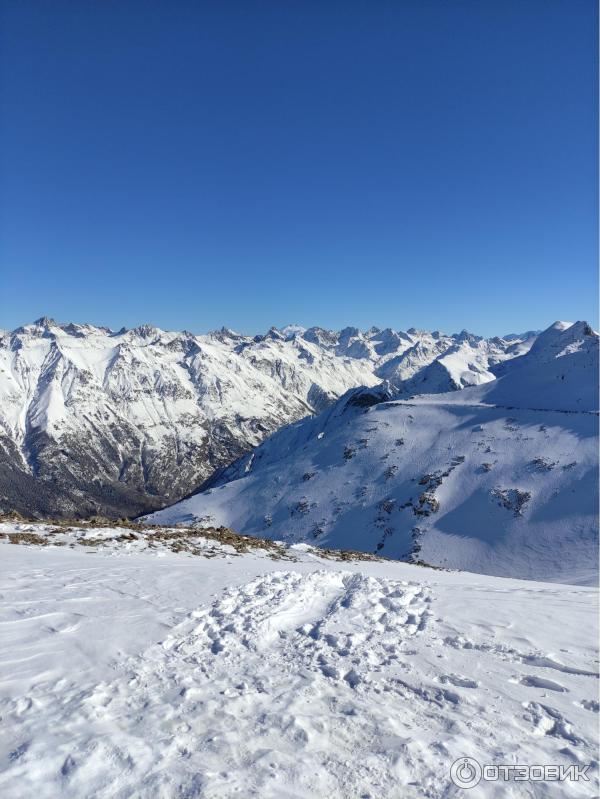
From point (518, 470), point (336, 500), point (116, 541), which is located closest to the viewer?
point (116, 541)

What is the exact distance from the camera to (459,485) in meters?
52.3

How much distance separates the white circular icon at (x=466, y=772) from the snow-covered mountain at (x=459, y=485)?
3229cm

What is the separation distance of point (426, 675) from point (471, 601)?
4.61 m

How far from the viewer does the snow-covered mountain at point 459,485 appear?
1655 inches

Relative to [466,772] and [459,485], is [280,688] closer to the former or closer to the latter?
[466,772]

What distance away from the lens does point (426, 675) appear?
7.93m

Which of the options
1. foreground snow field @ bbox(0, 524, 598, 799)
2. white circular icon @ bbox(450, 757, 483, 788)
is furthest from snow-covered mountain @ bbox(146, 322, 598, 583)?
white circular icon @ bbox(450, 757, 483, 788)

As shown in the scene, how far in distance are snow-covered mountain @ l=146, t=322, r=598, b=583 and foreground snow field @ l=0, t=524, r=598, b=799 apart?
29.0 m

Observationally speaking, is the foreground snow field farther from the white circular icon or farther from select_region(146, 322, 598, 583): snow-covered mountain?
select_region(146, 322, 598, 583): snow-covered mountain

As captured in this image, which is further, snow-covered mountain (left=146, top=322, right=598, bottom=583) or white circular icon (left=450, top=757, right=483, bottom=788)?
snow-covered mountain (left=146, top=322, right=598, bottom=583)

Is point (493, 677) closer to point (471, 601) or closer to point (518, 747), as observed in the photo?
point (518, 747)

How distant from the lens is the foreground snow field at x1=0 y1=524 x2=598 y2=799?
5.55 meters

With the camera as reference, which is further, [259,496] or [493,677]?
[259,496]

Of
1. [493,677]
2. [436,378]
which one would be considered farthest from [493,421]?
[436,378]
